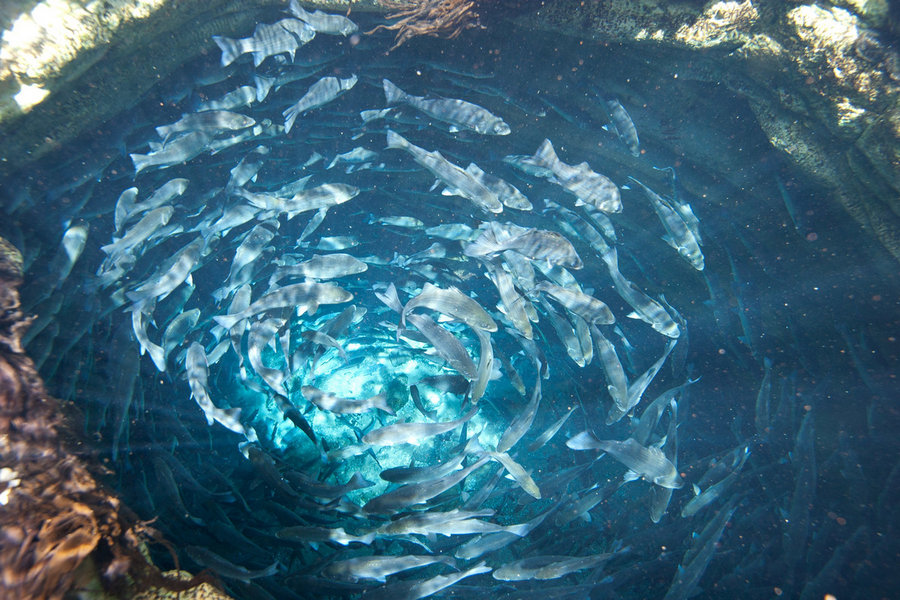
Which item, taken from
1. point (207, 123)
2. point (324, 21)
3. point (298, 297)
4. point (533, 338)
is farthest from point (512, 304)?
point (207, 123)

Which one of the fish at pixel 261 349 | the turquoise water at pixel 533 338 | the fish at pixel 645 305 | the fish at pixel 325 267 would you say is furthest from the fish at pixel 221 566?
the fish at pixel 645 305

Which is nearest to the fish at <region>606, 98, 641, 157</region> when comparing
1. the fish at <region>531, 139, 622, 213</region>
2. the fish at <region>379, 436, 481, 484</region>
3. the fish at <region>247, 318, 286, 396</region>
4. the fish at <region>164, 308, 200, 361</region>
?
the fish at <region>531, 139, 622, 213</region>

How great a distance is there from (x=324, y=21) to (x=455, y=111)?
1.43m

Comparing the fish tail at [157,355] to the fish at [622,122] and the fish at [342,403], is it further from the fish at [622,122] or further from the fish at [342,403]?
the fish at [622,122]

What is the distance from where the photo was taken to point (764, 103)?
3662 millimetres

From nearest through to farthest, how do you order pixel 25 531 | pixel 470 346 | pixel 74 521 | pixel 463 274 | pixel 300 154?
pixel 25 531
pixel 74 521
pixel 300 154
pixel 463 274
pixel 470 346

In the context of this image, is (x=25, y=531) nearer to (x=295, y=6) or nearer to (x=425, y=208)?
(x=295, y=6)

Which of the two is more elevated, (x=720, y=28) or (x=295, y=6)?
(x=295, y=6)

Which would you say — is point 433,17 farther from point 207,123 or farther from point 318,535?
point 318,535

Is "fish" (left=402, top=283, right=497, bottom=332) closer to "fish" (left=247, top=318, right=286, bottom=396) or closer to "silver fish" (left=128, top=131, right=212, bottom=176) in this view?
"fish" (left=247, top=318, right=286, bottom=396)

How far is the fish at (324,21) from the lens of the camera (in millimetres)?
3373

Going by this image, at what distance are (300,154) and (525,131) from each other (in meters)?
3.00

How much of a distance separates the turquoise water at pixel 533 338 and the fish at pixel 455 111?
28cm

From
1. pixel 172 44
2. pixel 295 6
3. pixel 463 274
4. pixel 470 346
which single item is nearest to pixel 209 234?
pixel 172 44
